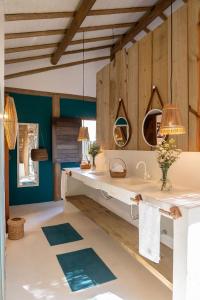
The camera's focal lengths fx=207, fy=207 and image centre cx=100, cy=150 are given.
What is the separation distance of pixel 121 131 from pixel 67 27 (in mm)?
2061

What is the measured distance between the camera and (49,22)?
331 centimetres

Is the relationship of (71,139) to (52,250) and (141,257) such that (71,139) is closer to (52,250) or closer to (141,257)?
(52,250)

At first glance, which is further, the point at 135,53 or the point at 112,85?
the point at 112,85

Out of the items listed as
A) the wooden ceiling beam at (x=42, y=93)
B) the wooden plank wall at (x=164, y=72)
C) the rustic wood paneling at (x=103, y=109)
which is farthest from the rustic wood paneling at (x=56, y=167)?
the wooden plank wall at (x=164, y=72)

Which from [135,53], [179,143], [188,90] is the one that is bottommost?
[179,143]

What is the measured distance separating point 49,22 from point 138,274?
3791mm

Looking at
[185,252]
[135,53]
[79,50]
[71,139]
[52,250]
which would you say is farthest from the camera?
[71,139]

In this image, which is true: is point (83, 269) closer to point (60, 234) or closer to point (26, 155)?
point (60, 234)

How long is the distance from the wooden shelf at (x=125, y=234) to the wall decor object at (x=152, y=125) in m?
1.18

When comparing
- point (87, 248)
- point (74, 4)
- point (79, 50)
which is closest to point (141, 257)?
point (87, 248)

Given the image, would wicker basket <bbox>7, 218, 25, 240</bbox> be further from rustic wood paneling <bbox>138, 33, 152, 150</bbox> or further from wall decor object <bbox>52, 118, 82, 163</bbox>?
wall decor object <bbox>52, 118, 82, 163</bbox>

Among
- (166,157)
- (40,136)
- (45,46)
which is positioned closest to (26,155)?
(40,136)

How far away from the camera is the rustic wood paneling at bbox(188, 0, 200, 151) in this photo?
2.21 meters

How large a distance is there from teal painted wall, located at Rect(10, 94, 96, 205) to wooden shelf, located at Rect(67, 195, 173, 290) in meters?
1.38
